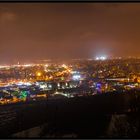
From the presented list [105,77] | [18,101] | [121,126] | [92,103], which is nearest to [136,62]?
[105,77]

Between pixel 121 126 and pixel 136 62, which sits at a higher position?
pixel 136 62

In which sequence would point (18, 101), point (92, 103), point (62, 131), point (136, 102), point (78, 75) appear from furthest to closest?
point (78, 75)
point (18, 101)
point (92, 103)
point (136, 102)
point (62, 131)

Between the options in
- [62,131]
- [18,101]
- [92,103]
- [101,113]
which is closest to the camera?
[62,131]

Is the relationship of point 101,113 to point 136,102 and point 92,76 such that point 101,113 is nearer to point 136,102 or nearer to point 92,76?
point 136,102

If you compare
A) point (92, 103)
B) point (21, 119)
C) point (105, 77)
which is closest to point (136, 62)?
point (105, 77)

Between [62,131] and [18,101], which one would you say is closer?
[62,131]

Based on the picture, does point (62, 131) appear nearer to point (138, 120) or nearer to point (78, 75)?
point (138, 120)
